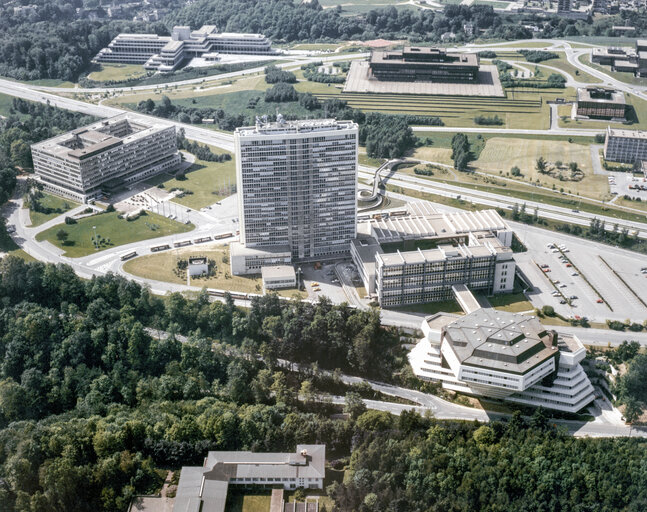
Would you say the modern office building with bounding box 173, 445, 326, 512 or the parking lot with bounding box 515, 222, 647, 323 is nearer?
the modern office building with bounding box 173, 445, 326, 512

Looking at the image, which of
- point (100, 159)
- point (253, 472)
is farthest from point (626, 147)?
point (253, 472)

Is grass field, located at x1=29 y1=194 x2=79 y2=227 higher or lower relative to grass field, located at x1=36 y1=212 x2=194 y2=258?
higher

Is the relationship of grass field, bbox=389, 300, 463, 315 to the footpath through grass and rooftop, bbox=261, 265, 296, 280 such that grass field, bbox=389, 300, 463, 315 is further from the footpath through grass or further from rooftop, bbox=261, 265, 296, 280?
the footpath through grass

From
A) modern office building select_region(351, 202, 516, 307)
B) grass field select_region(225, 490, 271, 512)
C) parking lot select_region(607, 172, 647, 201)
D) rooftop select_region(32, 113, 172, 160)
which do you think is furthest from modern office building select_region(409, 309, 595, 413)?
rooftop select_region(32, 113, 172, 160)

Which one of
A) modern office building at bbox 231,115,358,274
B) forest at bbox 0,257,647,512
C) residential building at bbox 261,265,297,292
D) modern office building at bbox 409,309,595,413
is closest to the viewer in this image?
forest at bbox 0,257,647,512

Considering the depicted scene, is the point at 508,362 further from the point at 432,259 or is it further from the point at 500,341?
the point at 432,259

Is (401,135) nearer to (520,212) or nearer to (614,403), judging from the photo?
(520,212)

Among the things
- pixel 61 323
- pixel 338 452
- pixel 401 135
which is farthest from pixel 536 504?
pixel 401 135
